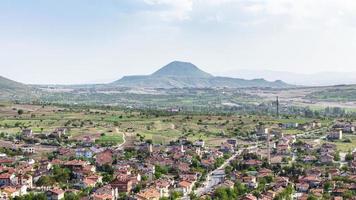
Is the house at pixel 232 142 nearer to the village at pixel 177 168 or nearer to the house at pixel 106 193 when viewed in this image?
the village at pixel 177 168

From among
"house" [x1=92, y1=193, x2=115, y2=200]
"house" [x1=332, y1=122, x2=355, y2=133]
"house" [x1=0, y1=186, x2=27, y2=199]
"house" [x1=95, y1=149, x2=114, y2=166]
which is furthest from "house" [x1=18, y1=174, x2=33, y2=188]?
"house" [x1=332, y1=122, x2=355, y2=133]

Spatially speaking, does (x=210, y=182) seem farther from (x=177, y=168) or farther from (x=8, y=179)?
(x=8, y=179)

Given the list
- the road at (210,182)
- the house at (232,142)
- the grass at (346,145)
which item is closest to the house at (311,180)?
the road at (210,182)

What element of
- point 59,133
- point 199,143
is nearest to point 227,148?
point 199,143

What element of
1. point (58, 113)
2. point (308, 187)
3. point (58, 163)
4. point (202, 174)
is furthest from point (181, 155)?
point (58, 113)

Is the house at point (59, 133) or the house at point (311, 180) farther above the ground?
the house at point (59, 133)

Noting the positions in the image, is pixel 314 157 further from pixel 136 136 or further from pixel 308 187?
pixel 136 136

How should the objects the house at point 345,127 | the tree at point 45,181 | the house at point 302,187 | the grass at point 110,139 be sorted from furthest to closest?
the house at point 345,127 < the grass at point 110,139 < the tree at point 45,181 < the house at point 302,187

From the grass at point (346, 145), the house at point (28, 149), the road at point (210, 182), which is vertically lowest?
the road at point (210, 182)
